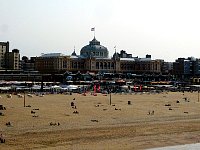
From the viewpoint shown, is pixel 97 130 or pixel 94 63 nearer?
pixel 97 130

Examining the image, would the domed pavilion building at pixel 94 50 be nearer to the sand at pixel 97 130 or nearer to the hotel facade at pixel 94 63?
the hotel facade at pixel 94 63

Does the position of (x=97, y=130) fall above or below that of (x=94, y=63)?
below

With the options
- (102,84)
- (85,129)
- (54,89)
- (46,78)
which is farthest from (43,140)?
(46,78)

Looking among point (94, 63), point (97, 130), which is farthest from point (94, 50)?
point (97, 130)

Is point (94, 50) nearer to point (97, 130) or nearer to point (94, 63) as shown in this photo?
point (94, 63)

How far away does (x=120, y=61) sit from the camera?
18050cm

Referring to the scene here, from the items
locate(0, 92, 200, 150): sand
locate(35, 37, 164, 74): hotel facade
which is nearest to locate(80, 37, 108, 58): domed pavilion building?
locate(35, 37, 164, 74): hotel facade

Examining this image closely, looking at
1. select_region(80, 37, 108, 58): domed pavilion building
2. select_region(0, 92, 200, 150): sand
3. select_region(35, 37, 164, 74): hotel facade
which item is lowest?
select_region(0, 92, 200, 150): sand

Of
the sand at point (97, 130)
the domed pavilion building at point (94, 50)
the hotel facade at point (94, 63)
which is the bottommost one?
the sand at point (97, 130)

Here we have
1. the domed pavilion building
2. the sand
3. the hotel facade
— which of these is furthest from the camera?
the domed pavilion building

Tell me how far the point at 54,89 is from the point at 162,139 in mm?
64781

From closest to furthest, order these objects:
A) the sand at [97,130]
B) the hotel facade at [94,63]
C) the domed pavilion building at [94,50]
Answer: the sand at [97,130], the hotel facade at [94,63], the domed pavilion building at [94,50]

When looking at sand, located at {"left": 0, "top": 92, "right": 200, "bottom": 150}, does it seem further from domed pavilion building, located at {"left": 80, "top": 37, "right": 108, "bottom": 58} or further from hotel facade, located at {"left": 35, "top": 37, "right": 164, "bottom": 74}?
domed pavilion building, located at {"left": 80, "top": 37, "right": 108, "bottom": 58}

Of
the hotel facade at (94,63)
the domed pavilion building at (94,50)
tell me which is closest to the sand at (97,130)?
the hotel facade at (94,63)
